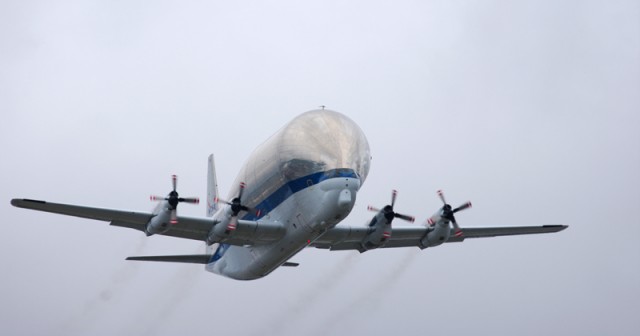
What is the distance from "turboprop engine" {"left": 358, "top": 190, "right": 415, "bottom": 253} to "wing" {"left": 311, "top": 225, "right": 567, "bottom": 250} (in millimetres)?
260

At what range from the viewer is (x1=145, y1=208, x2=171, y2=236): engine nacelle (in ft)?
110

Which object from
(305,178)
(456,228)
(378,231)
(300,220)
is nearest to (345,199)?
(305,178)

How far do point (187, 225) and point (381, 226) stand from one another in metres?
8.41

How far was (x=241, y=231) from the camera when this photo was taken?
114 feet

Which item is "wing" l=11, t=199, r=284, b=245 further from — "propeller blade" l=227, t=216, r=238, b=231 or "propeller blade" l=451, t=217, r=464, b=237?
"propeller blade" l=451, t=217, r=464, b=237

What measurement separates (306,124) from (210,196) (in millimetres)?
15518

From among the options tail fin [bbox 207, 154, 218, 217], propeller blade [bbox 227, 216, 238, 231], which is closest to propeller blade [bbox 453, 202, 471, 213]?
propeller blade [bbox 227, 216, 238, 231]

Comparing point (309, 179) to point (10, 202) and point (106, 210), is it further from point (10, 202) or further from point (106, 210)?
point (10, 202)

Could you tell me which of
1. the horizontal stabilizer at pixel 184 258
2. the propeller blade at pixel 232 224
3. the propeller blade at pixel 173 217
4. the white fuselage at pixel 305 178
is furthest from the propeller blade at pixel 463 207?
the propeller blade at pixel 173 217

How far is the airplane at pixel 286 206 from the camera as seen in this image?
110 ft

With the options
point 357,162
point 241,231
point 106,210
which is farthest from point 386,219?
point 106,210

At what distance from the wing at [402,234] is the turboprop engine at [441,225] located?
13.4 inches

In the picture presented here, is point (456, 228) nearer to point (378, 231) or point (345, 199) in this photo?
point (378, 231)

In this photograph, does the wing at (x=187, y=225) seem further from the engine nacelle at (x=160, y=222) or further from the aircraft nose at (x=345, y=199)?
the aircraft nose at (x=345, y=199)
